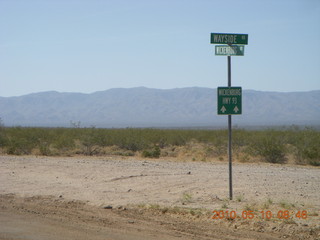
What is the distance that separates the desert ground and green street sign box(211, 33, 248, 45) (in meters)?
3.91

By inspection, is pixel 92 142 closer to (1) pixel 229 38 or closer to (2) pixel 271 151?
(2) pixel 271 151

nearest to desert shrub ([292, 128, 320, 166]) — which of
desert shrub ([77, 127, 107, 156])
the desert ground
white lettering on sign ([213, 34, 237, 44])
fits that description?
the desert ground

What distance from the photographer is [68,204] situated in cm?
1201

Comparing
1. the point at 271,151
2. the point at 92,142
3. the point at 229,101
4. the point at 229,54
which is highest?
the point at 229,54

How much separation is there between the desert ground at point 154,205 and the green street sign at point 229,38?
154 inches

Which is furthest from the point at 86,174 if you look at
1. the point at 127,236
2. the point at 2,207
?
the point at 127,236

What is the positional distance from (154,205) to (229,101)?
3135 millimetres

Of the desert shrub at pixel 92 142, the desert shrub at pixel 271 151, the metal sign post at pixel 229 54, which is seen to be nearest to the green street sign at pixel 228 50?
the metal sign post at pixel 229 54

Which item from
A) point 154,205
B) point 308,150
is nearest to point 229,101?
point 154,205

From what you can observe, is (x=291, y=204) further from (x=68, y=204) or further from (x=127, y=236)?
(x=68, y=204)

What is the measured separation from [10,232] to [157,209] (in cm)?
359

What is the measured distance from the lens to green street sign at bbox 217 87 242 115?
1150 centimetres
